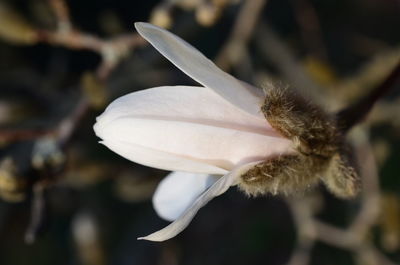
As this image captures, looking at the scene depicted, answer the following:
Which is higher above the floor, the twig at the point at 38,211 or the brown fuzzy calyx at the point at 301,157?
the brown fuzzy calyx at the point at 301,157

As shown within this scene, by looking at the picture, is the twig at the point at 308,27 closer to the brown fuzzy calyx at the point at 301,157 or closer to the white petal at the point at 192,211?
the brown fuzzy calyx at the point at 301,157

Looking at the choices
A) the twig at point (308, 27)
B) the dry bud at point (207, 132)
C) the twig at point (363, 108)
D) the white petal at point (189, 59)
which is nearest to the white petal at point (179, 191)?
the dry bud at point (207, 132)

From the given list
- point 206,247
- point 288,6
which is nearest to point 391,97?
point 288,6

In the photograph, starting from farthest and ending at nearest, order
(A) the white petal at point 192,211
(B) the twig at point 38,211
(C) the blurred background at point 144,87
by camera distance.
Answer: (C) the blurred background at point 144,87
(B) the twig at point 38,211
(A) the white petal at point 192,211

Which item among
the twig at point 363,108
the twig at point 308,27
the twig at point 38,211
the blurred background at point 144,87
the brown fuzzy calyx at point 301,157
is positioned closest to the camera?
the brown fuzzy calyx at point 301,157

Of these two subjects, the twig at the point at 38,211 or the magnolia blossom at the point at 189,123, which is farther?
the twig at the point at 38,211

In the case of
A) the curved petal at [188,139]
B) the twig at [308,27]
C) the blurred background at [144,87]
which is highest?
the curved petal at [188,139]

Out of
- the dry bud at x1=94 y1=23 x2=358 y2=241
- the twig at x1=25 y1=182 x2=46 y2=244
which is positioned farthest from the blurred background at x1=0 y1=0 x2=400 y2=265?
the dry bud at x1=94 y1=23 x2=358 y2=241
